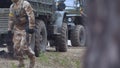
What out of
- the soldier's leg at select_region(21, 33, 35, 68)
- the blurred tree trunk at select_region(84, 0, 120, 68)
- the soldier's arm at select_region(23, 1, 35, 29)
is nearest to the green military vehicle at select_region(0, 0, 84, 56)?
the soldier's leg at select_region(21, 33, 35, 68)

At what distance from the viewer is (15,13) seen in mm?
11398

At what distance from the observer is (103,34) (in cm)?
137

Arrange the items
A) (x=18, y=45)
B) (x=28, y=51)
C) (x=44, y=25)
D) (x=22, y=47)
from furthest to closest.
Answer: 1. (x=44, y=25)
2. (x=18, y=45)
3. (x=22, y=47)
4. (x=28, y=51)

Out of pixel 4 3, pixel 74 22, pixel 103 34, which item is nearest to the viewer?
pixel 103 34

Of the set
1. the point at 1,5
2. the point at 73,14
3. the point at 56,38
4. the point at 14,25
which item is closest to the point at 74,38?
the point at 73,14

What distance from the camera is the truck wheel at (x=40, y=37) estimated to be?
13.5 m

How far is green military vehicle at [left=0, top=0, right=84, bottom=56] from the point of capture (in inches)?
519

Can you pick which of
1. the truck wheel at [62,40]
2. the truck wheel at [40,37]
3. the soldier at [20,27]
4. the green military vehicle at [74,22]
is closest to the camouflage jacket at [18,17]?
the soldier at [20,27]

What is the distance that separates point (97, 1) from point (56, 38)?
48.9 feet

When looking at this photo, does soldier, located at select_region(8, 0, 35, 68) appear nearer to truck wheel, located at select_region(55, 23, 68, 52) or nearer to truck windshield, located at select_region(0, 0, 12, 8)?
truck windshield, located at select_region(0, 0, 12, 8)

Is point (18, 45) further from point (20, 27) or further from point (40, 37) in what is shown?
point (40, 37)

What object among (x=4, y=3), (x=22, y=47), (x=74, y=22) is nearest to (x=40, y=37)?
(x=4, y=3)

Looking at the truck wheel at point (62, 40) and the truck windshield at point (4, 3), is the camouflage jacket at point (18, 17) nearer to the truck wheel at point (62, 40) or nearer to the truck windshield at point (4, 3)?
the truck windshield at point (4, 3)

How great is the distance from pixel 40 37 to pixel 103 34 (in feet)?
41.7
